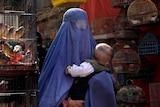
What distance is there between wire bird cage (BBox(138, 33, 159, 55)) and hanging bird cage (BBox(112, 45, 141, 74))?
0.61 ft

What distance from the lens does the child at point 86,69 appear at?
3.83 metres

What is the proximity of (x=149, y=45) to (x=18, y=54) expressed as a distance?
277cm

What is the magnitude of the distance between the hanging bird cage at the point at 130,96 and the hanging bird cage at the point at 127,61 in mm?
250

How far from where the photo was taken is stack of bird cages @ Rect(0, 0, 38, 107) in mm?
3539

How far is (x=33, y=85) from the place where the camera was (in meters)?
3.71

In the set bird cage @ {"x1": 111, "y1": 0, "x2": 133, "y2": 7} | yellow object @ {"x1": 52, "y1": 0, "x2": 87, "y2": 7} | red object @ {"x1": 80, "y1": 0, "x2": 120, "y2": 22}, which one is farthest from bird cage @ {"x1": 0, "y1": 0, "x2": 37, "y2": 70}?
red object @ {"x1": 80, "y1": 0, "x2": 120, "y2": 22}

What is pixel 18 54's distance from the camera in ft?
11.8

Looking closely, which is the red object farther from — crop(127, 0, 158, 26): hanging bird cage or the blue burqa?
the blue burqa

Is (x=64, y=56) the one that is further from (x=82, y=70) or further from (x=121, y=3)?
(x=121, y=3)

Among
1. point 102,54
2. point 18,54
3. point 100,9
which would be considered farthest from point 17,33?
point 100,9

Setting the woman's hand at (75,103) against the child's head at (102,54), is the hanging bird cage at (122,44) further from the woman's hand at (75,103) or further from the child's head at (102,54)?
the woman's hand at (75,103)

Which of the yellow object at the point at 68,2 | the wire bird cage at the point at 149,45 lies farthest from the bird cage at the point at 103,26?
the yellow object at the point at 68,2

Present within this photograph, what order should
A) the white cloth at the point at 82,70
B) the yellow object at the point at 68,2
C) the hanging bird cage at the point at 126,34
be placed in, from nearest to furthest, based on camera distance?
the white cloth at the point at 82,70 < the yellow object at the point at 68,2 < the hanging bird cage at the point at 126,34

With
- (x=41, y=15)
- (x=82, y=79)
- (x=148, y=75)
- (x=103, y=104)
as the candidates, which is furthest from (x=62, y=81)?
(x=41, y=15)
